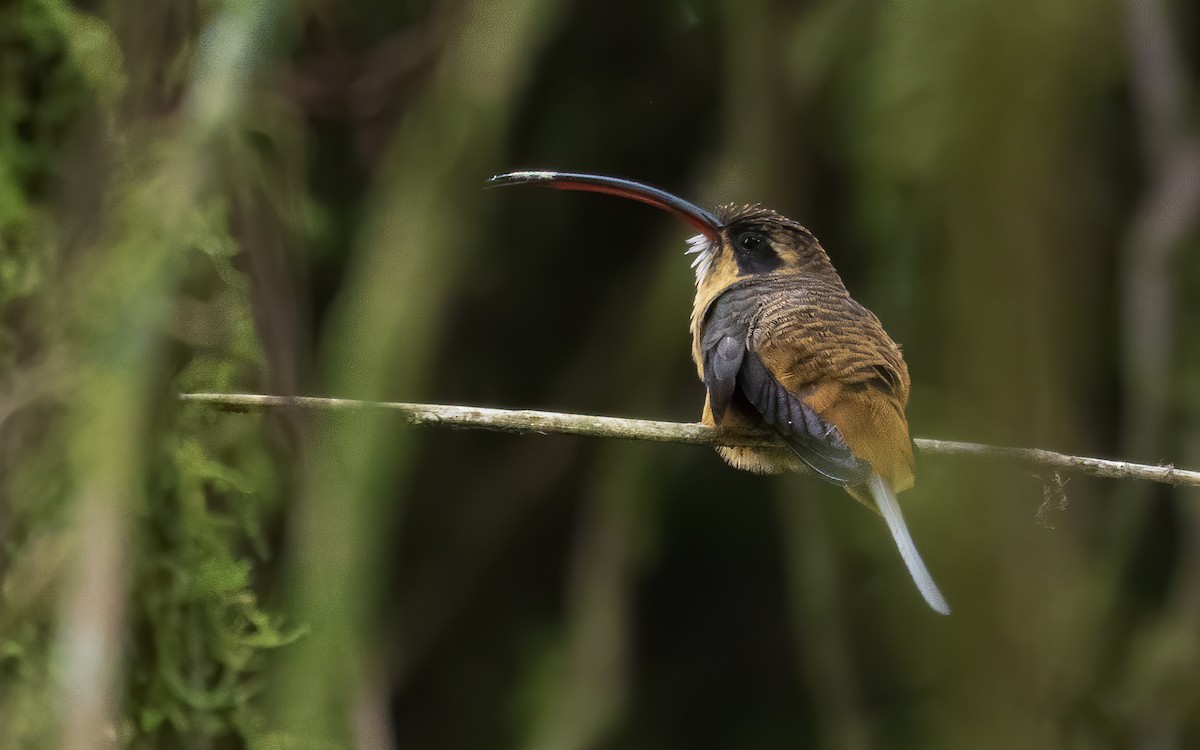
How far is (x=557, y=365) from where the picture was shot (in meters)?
3.35

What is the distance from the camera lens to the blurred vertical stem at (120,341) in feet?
4.92

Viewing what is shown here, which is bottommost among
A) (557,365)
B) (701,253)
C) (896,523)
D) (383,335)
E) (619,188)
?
(896,523)

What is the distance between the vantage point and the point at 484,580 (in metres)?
3.47

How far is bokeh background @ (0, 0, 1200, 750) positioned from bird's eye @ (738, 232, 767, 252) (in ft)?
0.46

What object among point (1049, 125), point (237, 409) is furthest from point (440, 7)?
point (1049, 125)

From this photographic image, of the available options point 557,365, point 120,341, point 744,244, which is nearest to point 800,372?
point 744,244

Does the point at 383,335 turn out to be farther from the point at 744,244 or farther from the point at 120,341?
the point at 744,244

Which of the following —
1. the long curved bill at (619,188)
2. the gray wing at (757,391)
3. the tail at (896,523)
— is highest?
the long curved bill at (619,188)

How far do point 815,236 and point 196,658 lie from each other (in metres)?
1.66

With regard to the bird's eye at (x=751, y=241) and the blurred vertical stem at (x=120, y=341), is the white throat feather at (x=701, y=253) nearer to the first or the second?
the bird's eye at (x=751, y=241)

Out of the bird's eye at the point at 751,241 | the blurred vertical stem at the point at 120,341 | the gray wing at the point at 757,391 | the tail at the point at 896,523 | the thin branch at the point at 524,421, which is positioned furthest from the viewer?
the bird's eye at the point at 751,241

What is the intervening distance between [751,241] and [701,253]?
0.18 m

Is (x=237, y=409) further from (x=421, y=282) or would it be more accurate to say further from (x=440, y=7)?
(x=440, y=7)

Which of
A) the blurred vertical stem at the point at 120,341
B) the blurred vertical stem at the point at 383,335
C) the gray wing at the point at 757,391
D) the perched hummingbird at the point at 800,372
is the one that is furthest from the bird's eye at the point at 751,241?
the blurred vertical stem at the point at 120,341
